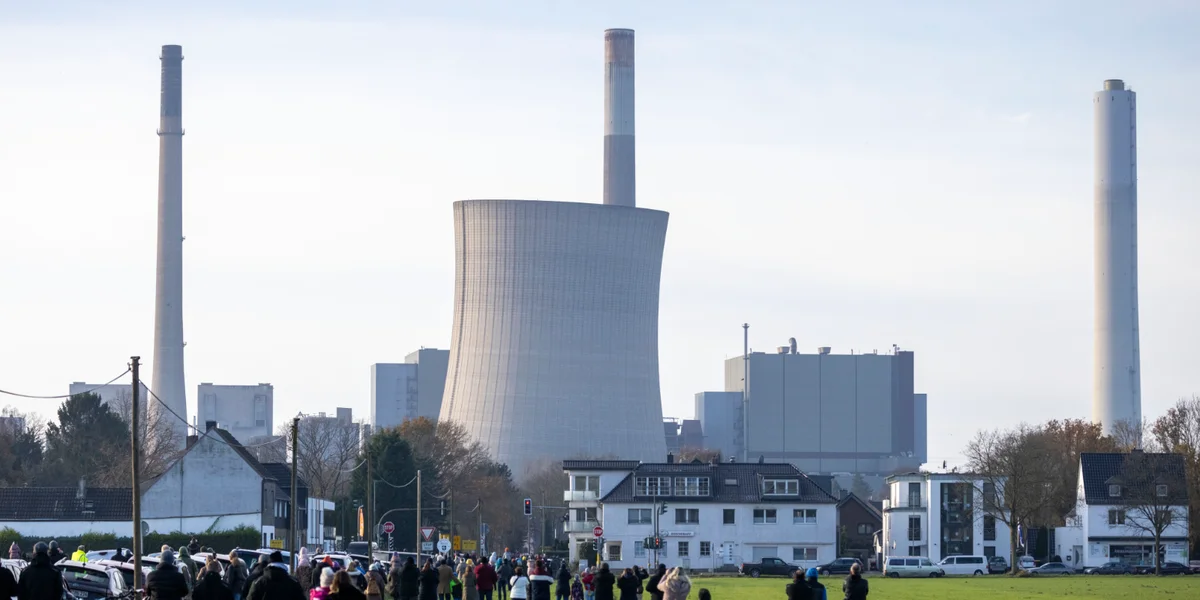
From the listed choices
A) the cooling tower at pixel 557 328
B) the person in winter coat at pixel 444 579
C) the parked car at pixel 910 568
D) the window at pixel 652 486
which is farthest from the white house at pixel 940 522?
the person in winter coat at pixel 444 579

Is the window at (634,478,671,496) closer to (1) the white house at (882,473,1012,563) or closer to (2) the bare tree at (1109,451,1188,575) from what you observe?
(1) the white house at (882,473,1012,563)

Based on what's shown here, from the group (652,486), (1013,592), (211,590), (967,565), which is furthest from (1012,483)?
(211,590)

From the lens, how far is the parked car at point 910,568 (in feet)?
261

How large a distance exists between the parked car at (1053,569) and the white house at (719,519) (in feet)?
34.6

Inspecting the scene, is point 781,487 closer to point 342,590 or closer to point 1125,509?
point 1125,509

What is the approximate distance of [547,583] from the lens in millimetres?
30000

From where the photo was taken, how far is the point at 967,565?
284 feet

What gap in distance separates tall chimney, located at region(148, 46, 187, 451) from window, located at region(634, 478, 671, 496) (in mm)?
52124

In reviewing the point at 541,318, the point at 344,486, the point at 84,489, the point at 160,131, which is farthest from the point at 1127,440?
the point at 84,489

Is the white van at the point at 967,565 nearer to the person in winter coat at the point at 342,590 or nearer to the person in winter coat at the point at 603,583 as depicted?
the person in winter coat at the point at 603,583

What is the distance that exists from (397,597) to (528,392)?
80411 millimetres

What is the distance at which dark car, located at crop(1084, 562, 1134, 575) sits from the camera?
8306 centimetres

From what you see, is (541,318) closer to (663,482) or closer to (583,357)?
(583,357)

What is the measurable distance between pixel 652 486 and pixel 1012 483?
728 inches
